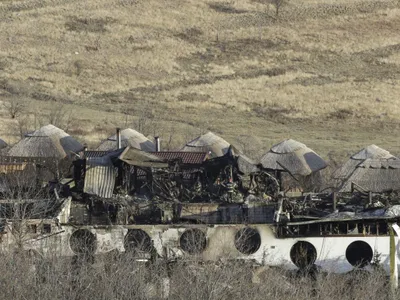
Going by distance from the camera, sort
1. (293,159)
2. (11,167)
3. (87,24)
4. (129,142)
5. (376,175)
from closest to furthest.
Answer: (11,167) → (376,175) → (293,159) → (129,142) → (87,24)

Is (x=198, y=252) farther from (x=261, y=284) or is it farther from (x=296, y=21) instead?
(x=296, y=21)

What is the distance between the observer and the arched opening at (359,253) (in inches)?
1109

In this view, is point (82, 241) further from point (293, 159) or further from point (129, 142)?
point (129, 142)

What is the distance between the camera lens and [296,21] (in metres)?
106

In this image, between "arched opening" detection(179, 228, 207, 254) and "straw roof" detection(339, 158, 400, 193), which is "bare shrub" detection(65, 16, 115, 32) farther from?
"arched opening" detection(179, 228, 207, 254)

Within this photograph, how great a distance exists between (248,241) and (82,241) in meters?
4.97

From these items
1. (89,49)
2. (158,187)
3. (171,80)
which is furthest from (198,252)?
(89,49)

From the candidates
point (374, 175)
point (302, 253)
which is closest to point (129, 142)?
point (374, 175)

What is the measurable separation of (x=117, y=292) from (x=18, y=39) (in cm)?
7494

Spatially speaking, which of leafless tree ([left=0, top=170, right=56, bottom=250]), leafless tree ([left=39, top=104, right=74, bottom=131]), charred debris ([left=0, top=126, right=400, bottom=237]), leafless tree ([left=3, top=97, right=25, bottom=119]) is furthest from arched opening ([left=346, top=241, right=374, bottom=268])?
leafless tree ([left=3, top=97, right=25, bottom=119])

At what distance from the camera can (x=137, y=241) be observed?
94.1ft

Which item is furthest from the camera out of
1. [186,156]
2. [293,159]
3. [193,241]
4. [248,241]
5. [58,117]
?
[58,117]

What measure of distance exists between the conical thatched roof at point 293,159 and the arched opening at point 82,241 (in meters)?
18.8

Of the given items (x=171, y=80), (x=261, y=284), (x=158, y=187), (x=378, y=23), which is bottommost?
(x=261, y=284)
